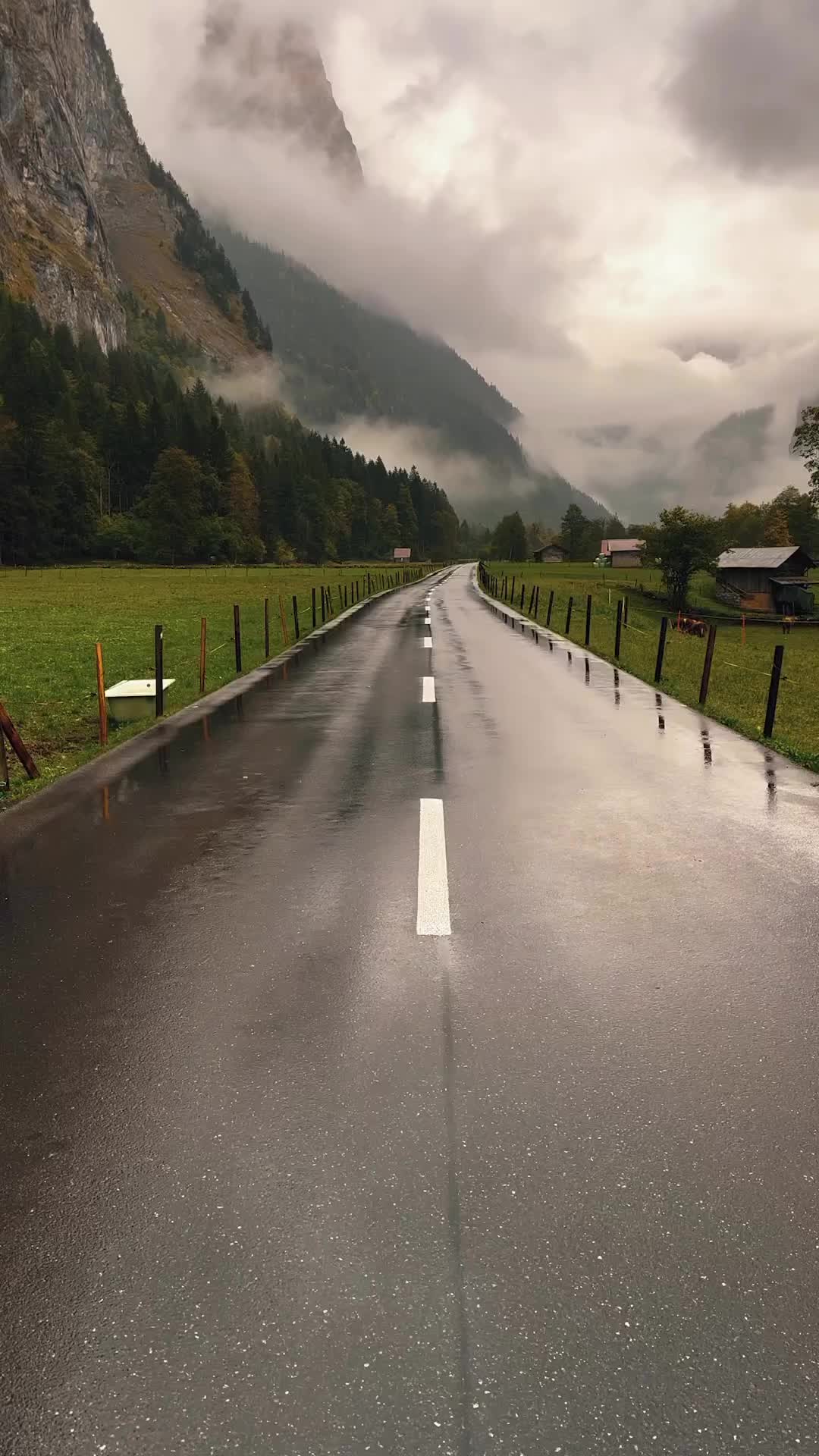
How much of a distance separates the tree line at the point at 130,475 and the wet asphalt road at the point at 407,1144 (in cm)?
10121

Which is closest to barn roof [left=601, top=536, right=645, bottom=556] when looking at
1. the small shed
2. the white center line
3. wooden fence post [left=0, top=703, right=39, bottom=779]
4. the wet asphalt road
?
the small shed

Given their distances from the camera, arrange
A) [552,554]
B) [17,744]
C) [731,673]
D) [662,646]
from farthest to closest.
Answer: [552,554], [731,673], [662,646], [17,744]

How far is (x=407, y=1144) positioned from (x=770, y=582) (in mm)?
86594

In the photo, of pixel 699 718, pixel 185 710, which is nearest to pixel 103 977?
pixel 185 710

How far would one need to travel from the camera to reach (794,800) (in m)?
8.20

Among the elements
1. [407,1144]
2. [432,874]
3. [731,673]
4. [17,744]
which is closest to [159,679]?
[17,744]

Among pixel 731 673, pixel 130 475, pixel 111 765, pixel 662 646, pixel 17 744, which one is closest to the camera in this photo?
pixel 17 744

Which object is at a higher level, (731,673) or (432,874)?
(432,874)


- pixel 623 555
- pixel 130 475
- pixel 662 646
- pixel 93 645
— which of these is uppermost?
pixel 130 475

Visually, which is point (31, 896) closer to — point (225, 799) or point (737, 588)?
point (225, 799)

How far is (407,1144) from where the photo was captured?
10.2 feet

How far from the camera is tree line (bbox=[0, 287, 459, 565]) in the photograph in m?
97.9

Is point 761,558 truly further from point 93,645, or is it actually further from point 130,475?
point 130,475

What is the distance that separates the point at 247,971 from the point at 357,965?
63cm
